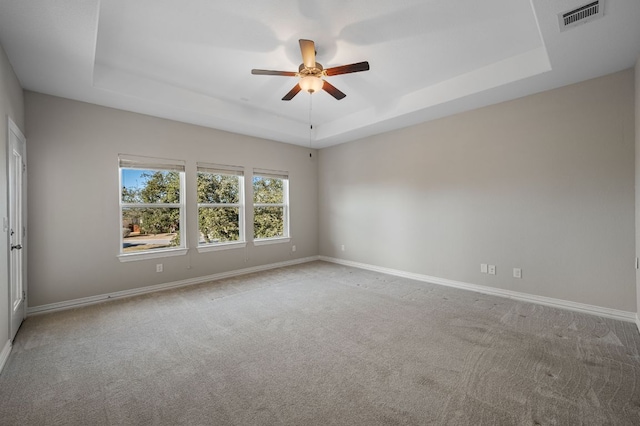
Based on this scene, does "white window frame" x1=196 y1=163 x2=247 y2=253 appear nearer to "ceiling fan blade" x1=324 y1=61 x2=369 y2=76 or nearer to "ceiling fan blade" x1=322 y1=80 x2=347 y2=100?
"ceiling fan blade" x1=322 y1=80 x2=347 y2=100

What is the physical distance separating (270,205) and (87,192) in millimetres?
2943

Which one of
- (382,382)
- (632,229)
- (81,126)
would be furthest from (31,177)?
(632,229)

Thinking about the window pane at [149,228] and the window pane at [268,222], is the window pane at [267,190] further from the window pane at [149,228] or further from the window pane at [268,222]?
the window pane at [149,228]

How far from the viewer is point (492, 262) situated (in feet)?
13.1

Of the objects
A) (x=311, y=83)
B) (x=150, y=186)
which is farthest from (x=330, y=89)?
(x=150, y=186)

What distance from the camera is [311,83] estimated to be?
299 cm

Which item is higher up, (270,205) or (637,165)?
(637,165)

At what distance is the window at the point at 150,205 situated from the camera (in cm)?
408

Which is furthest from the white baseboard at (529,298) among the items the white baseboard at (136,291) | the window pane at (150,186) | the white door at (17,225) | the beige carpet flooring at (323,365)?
the white door at (17,225)

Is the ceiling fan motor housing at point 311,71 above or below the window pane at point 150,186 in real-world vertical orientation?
above

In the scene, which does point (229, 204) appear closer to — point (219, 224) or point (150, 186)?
point (219, 224)

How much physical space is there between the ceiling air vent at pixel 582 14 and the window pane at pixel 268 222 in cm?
491

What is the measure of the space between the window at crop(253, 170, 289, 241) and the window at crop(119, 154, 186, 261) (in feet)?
4.68

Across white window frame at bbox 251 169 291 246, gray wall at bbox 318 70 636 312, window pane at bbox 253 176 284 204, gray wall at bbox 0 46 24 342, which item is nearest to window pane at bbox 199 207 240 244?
white window frame at bbox 251 169 291 246
